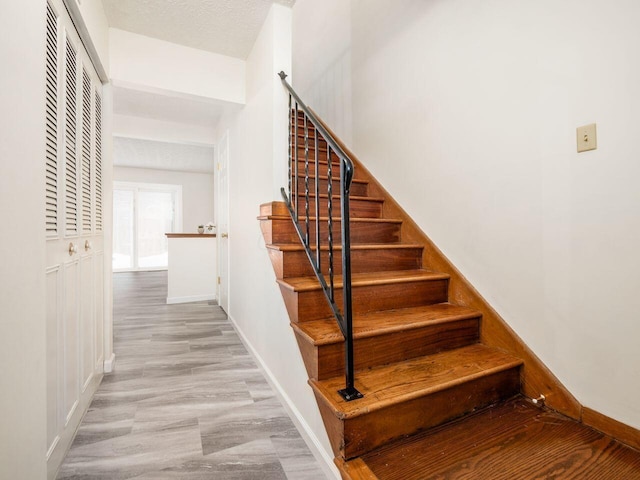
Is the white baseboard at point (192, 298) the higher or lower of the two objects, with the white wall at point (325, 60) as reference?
lower

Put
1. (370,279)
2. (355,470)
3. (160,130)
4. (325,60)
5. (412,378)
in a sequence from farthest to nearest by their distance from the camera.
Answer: (160,130) → (325,60) → (370,279) → (412,378) → (355,470)

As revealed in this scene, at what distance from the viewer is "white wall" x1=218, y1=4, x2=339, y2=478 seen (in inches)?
65.5

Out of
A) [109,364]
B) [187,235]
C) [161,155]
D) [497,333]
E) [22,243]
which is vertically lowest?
[109,364]

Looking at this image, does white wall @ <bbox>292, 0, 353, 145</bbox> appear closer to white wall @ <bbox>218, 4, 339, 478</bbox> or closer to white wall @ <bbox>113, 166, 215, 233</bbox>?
white wall @ <bbox>218, 4, 339, 478</bbox>

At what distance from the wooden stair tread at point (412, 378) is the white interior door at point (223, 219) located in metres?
2.67

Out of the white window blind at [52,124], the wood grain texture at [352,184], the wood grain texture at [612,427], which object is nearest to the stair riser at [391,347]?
the wood grain texture at [612,427]

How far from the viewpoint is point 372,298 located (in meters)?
1.76

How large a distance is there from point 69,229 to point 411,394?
1717mm

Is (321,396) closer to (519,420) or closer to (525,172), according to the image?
(519,420)

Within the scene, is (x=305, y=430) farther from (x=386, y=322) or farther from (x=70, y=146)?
(x=70, y=146)

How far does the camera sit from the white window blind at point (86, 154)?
1769mm

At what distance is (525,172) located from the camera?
5.07ft

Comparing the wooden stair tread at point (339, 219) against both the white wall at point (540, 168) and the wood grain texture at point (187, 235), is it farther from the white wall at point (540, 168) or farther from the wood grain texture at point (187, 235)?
the wood grain texture at point (187, 235)

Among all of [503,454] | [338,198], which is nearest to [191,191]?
[338,198]
